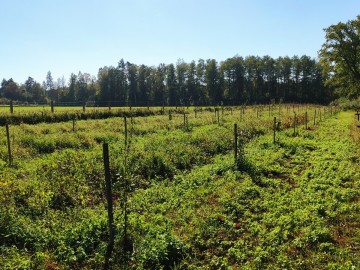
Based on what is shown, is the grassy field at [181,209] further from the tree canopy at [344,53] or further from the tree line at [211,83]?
the tree line at [211,83]

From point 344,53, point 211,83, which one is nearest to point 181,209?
point 344,53

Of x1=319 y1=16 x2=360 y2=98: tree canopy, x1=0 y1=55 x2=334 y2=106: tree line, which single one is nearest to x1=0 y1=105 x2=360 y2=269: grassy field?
x1=319 y1=16 x2=360 y2=98: tree canopy

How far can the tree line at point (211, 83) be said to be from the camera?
4028 inches

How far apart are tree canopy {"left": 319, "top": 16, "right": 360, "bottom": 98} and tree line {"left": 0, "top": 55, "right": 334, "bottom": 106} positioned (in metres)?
45.8

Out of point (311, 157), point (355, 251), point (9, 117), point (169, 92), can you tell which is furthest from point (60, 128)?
point (169, 92)

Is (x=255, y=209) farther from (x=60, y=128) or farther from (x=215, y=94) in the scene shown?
(x=215, y=94)

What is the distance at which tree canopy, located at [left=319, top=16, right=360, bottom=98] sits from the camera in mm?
51875

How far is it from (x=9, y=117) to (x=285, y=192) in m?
24.0

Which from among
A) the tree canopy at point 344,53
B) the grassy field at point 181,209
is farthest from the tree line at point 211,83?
the grassy field at point 181,209

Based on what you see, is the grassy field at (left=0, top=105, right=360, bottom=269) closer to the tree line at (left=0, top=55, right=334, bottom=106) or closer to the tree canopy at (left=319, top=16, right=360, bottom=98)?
the tree canopy at (left=319, top=16, right=360, bottom=98)

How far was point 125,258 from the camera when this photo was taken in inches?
275

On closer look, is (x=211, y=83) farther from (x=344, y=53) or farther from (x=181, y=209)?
(x=181, y=209)

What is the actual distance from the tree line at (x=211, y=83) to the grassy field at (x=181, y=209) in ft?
283

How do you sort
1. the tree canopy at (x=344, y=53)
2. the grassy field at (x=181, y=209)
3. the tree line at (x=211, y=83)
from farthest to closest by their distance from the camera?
1. the tree line at (x=211, y=83)
2. the tree canopy at (x=344, y=53)
3. the grassy field at (x=181, y=209)
